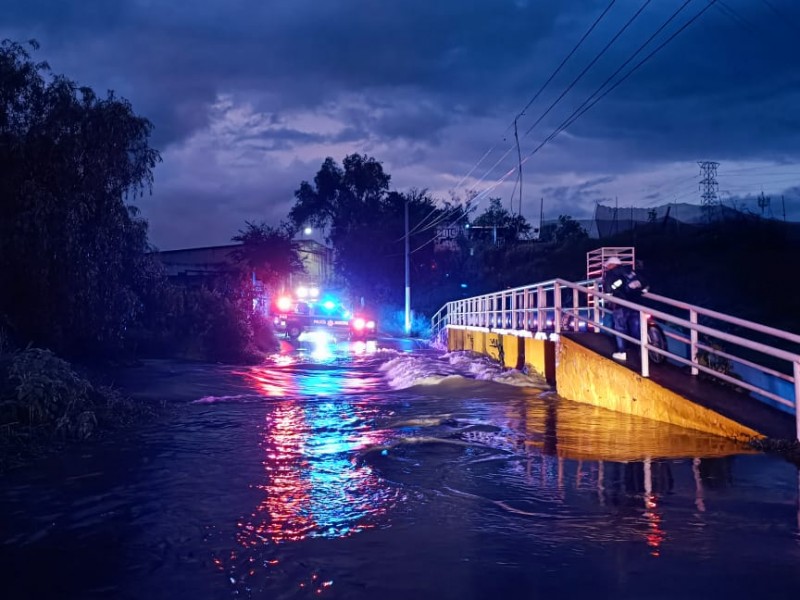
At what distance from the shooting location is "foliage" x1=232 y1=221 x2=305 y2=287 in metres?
39.8

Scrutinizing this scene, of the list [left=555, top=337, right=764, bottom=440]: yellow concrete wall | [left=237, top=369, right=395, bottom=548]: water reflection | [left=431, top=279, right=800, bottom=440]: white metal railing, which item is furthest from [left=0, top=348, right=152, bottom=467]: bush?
[left=431, top=279, right=800, bottom=440]: white metal railing

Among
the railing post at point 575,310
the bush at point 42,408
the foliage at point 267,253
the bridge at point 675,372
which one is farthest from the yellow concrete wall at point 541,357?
the foliage at point 267,253

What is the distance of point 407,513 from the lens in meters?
5.89

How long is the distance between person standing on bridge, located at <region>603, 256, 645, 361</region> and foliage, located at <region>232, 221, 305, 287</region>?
96.2ft

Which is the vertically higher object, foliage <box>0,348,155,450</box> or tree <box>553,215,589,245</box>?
tree <box>553,215,589,245</box>

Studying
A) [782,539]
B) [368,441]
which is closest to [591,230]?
[368,441]

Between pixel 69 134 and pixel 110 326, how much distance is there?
14.6 feet

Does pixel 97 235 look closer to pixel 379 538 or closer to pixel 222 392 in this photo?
pixel 222 392

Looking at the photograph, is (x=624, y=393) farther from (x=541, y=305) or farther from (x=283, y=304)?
(x=283, y=304)

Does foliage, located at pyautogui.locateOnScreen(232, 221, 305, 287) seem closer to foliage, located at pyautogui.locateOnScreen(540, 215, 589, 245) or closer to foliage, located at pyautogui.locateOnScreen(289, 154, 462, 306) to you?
foliage, located at pyautogui.locateOnScreen(289, 154, 462, 306)

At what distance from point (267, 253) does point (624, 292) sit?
3009 cm

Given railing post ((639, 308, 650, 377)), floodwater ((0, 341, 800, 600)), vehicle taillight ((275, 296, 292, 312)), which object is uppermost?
vehicle taillight ((275, 296, 292, 312))

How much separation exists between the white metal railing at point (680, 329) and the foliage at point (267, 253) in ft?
40.8

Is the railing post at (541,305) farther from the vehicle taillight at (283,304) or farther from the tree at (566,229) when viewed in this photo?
the tree at (566,229)
